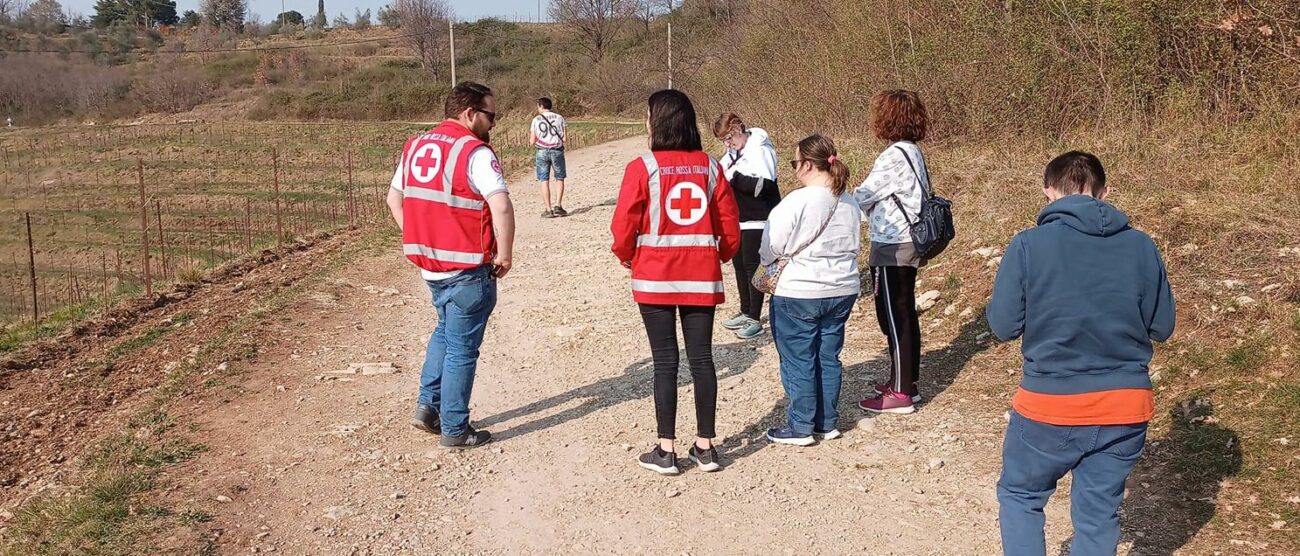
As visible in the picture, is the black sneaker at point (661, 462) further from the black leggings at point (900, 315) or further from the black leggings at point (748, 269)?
the black leggings at point (748, 269)

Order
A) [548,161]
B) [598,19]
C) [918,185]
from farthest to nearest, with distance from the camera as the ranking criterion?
[598,19], [548,161], [918,185]

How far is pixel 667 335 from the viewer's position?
4.91 m

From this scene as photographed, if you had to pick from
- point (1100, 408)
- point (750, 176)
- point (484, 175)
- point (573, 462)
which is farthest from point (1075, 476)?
point (750, 176)

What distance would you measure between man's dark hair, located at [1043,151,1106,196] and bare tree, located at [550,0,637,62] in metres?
57.5

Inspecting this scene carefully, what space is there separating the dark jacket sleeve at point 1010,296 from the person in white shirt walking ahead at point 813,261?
5.26 feet

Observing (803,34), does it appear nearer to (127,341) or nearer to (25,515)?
(127,341)

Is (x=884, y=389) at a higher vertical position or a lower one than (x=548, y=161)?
lower

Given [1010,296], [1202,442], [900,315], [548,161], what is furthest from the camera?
[548,161]

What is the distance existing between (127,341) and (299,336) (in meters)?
2.00

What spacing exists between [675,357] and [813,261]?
86cm

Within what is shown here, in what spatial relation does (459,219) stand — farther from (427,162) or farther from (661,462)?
(661,462)

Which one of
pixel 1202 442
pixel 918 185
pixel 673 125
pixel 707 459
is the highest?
pixel 673 125

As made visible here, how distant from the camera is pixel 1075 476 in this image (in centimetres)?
350

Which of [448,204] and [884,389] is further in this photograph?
[884,389]
